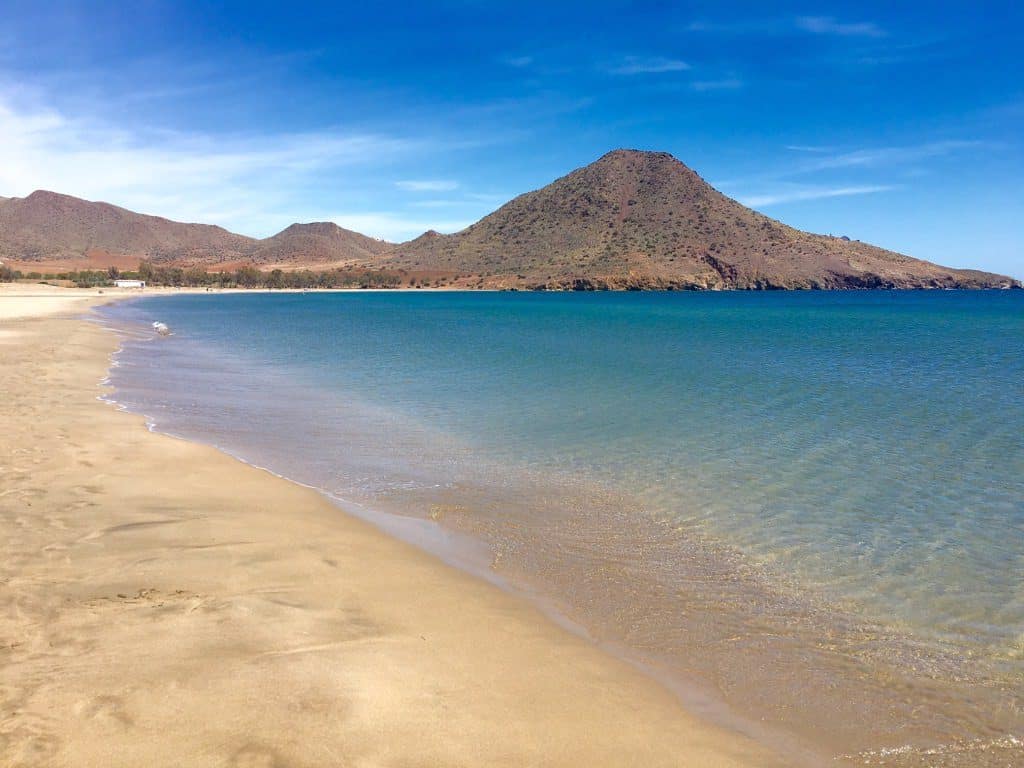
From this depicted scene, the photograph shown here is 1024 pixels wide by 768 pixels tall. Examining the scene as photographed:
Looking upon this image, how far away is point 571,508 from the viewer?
33.4 ft

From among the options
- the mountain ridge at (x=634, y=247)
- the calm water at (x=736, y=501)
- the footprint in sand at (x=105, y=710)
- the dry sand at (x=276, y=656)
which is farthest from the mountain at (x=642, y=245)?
the footprint in sand at (x=105, y=710)

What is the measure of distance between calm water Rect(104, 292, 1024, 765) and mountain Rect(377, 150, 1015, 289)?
4775 inches

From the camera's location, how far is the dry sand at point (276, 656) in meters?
4.20

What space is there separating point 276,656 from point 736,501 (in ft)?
24.7

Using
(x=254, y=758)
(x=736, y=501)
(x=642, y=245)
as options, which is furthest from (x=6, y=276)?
(x=254, y=758)

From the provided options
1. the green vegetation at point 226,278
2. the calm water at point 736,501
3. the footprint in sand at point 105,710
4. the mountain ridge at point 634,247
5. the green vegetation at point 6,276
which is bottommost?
the calm water at point 736,501

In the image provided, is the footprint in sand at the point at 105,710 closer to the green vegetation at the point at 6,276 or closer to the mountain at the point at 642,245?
the green vegetation at the point at 6,276

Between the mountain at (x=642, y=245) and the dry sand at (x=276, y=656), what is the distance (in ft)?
444

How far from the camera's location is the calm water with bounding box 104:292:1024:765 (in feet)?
18.7

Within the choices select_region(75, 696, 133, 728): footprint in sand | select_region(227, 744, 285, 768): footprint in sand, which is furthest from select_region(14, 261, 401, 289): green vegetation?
select_region(227, 744, 285, 768): footprint in sand

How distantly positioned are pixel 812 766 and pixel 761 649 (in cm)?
168

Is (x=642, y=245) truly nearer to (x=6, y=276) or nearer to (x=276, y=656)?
(x=6, y=276)

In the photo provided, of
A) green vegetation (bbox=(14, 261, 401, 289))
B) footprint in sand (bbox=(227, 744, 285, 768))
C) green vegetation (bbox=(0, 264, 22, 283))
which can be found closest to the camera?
footprint in sand (bbox=(227, 744, 285, 768))

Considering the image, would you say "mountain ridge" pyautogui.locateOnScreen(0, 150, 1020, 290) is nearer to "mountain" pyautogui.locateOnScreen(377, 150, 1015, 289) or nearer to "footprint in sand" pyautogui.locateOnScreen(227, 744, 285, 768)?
"mountain" pyautogui.locateOnScreen(377, 150, 1015, 289)
